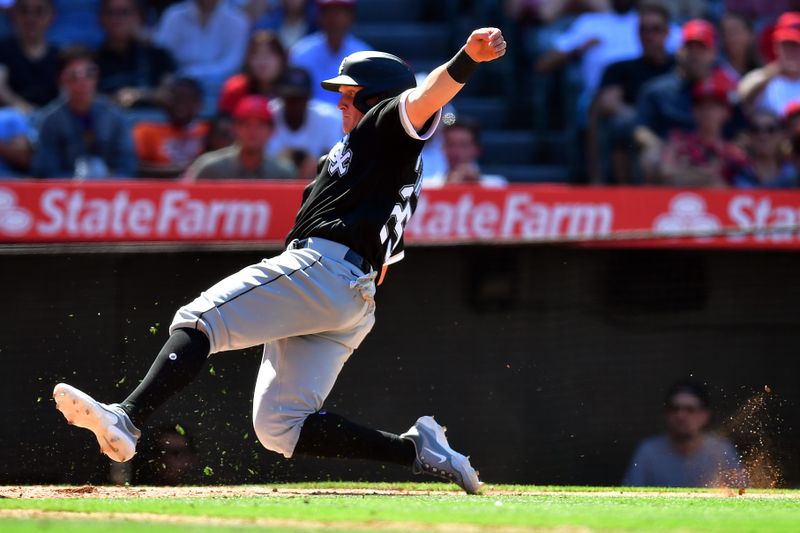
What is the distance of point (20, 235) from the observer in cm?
699

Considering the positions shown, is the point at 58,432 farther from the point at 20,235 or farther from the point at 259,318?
the point at 259,318

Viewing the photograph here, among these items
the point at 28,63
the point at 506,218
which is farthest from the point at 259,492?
the point at 28,63

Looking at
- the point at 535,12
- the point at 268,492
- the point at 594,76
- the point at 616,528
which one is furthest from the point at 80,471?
the point at 535,12

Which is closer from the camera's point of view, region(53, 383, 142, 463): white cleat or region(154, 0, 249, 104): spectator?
region(53, 383, 142, 463): white cleat

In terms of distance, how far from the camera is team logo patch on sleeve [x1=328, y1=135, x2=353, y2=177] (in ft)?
16.2

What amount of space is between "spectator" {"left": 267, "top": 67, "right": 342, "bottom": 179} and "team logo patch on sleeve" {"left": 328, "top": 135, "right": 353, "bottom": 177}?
4.13m

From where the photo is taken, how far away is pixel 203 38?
10383 mm

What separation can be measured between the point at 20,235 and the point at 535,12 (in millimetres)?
5951

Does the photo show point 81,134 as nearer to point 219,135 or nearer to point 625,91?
point 219,135

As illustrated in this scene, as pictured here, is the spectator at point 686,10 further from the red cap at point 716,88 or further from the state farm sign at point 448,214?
the state farm sign at point 448,214

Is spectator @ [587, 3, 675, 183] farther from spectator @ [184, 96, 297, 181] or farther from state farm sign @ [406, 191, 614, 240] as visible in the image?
spectator @ [184, 96, 297, 181]

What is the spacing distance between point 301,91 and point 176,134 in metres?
0.97

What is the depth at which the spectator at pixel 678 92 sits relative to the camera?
32.2 ft

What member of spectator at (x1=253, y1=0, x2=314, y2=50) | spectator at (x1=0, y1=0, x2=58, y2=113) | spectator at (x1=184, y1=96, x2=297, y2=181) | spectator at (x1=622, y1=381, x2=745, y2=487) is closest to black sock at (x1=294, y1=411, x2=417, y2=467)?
spectator at (x1=622, y1=381, x2=745, y2=487)
